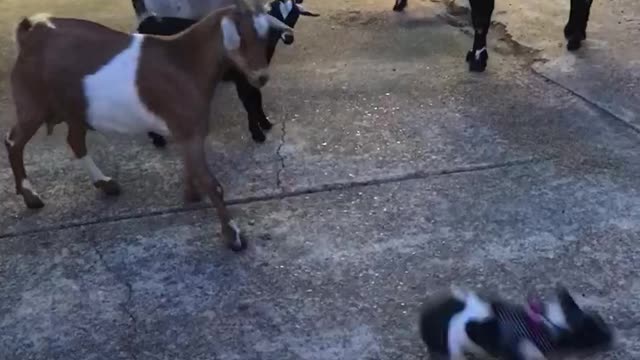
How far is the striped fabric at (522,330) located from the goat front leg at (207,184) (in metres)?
1.26

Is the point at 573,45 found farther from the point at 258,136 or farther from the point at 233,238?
the point at 233,238

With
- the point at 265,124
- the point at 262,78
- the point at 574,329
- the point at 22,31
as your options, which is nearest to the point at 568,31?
the point at 265,124

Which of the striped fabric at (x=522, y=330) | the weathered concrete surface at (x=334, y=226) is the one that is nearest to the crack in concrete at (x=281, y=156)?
the weathered concrete surface at (x=334, y=226)

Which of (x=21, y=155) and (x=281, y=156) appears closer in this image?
(x=21, y=155)

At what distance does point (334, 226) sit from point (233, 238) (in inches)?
16.2

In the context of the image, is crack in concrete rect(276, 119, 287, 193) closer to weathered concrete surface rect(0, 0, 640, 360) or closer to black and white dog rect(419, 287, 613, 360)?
weathered concrete surface rect(0, 0, 640, 360)

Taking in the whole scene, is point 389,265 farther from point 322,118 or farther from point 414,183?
point 322,118

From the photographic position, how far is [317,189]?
12.9ft

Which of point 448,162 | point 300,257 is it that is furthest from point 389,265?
point 448,162

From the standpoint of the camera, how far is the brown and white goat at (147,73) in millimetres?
3256

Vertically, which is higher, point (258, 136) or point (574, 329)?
point (574, 329)

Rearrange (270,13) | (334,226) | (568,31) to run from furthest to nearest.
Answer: (568,31)
(270,13)
(334,226)

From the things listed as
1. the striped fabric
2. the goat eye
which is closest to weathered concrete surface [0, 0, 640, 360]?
the striped fabric

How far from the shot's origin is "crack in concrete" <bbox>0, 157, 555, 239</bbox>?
3.68 metres
